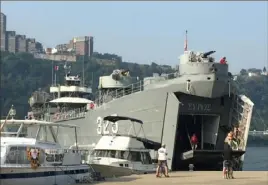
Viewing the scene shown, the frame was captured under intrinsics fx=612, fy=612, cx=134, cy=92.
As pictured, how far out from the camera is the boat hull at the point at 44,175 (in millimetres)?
20047

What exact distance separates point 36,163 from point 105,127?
18.3 meters

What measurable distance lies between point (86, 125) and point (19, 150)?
23258 millimetres

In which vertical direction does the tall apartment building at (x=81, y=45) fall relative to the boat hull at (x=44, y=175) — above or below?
above

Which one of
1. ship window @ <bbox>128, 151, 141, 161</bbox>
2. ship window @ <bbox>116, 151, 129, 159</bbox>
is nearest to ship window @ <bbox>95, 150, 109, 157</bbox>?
ship window @ <bbox>116, 151, 129, 159</bbox>

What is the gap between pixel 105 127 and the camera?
3909 cm

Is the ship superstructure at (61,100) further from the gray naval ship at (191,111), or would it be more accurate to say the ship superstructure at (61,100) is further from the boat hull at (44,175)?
the boat hull at (44,175)

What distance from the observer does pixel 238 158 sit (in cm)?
3584

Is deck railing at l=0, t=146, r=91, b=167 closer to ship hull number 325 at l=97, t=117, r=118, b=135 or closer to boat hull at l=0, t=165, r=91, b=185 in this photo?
boat hull at l=0, t=165, r=91, b=185

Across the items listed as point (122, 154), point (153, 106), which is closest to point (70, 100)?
point (153, 106)

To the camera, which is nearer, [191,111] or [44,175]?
[44,175]

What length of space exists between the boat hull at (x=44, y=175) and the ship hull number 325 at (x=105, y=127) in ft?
45.8

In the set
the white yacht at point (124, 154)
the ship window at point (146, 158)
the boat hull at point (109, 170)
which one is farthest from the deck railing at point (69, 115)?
the boat hull at point (109, 170)

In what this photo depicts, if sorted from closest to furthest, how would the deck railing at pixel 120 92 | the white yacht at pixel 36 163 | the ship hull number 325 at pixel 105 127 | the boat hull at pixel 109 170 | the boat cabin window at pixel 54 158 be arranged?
the white yacht at pixel 36 163 < the boat cabin window at pixel 54 158 < the boat hull at pixel 109 170 < the ship hull number 325 at pixel 105 127 < the deck railing at pixel 120 92

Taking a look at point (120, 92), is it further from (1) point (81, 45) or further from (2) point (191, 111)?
(1) point (81, 45)
